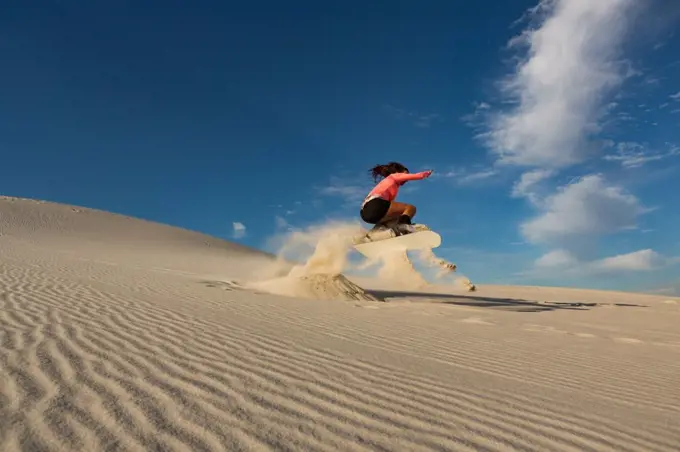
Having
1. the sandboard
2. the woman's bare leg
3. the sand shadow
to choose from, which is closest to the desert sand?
the sandboard

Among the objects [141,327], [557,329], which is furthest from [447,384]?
[557,329]

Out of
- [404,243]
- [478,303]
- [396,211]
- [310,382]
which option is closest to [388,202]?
[396,211]

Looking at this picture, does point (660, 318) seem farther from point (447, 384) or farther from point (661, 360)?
point (447, 384)

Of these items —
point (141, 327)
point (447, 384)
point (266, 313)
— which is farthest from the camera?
point (266, 313)

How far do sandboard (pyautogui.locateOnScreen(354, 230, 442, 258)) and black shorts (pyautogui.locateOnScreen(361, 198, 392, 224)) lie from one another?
0.49 metres

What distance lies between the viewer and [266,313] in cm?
647

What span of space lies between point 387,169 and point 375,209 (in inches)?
36.2

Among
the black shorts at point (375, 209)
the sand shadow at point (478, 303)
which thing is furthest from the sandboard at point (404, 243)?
the sand shadow at point (478, 303)

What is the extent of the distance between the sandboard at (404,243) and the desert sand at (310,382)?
9.04 feet

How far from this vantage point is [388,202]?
30.9 ft

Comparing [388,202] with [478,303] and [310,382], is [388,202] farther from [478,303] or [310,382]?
[310,382]

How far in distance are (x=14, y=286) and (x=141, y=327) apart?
5014mm

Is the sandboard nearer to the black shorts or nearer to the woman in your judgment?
the woman

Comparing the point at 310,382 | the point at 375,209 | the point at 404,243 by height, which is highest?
the point at 375,209
